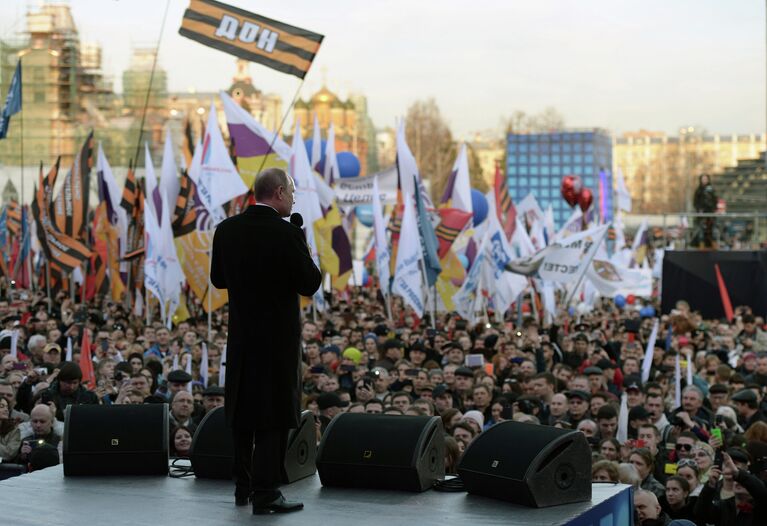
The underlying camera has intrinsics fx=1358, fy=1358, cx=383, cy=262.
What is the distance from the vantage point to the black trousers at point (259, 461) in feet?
18.5

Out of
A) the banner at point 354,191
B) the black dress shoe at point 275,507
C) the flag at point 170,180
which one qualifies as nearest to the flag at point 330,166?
the banner at point 354,191

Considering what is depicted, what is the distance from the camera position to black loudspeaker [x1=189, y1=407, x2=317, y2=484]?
6.38m

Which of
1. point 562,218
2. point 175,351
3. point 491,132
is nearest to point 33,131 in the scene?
point 562,218

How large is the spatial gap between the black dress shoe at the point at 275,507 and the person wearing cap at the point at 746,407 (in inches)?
255

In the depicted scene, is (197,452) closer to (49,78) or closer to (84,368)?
(84,368)

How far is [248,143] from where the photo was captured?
2033 cm

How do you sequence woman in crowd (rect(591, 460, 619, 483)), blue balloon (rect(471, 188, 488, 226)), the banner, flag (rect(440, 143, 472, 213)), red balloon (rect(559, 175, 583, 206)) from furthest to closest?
1. red balloon (rect(559, 175, 583, 206))
2. blue balloon (rect(471, 188, 488, 226))
3. the banner
4. flag (rect(440, 143, 472, 213))
5. woman in crowd (rect(591, 460, 619, 483))

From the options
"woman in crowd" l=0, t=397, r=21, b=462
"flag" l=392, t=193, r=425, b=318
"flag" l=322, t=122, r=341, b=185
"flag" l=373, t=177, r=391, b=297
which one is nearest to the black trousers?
"woman in crowd" l=0, t=397, r=21, b=462

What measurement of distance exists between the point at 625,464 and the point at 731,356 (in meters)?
9.41

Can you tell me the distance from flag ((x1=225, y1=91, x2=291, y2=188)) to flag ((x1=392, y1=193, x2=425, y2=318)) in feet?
6.89

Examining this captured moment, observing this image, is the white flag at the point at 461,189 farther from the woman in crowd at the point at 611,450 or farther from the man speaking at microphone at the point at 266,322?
the man speaking at microphone at the point at 266,322

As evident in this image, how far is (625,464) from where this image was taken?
8375 millimetres

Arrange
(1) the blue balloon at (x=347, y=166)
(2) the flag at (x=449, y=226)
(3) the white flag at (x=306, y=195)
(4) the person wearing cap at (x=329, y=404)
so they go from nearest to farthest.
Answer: (4) the person wearing cap at (x=329, y=404) < (3) the white flag at (x=306, y=195) < (2) the flag at (x=449, y=226) < (1) the blue balloon at (x=347, y=166)

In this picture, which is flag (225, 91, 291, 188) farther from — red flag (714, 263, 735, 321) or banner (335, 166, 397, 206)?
red flag (714, 263, 735, 321)
